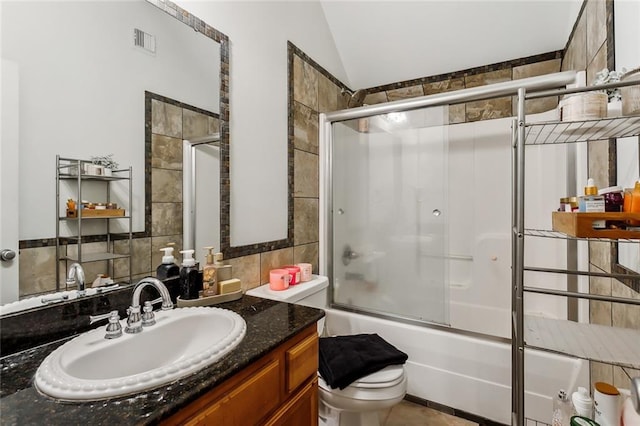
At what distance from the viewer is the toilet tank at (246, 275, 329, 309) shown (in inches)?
59.3

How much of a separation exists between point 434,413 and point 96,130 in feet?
6.94

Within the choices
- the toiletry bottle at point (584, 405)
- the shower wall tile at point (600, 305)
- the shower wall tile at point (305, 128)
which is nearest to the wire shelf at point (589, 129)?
Answer: the shower wall tile at point (600, 305)

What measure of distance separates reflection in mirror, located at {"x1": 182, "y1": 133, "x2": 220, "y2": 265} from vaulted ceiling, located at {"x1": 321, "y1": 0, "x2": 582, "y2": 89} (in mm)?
1492

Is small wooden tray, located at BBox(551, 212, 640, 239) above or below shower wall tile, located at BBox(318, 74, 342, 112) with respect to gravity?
below

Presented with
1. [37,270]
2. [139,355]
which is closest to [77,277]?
[37,270]

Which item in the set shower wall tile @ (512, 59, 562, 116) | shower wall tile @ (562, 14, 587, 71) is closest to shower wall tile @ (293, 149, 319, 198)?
shower wall tile @ (512, 59, 562, 116)

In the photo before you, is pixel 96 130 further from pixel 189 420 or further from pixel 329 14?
pixel 329 14

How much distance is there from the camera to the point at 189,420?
25.1 inches

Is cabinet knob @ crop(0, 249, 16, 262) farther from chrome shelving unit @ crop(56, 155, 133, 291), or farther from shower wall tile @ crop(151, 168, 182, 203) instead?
shower wall tile @ crop(151, 168, 182, 203)

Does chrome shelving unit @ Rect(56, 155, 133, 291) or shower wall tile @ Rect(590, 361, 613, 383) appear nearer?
chrome shelving unit @ Rect(56, 155, 133, 291)

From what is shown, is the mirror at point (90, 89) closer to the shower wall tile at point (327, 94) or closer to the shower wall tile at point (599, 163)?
the shower wall tile at point (327, 94)

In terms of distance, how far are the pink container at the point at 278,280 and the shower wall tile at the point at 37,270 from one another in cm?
88

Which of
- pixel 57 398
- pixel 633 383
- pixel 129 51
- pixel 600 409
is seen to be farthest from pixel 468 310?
pixel 129 51

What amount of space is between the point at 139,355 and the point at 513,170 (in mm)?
1358
